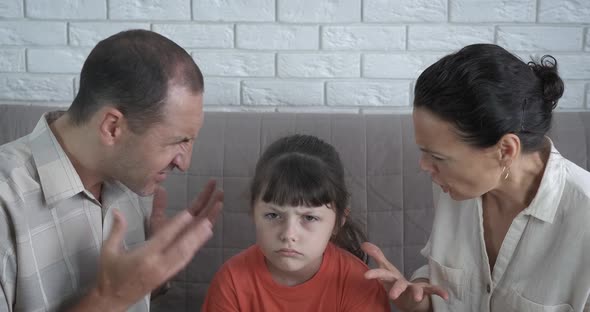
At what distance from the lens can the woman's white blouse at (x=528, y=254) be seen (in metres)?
1.34

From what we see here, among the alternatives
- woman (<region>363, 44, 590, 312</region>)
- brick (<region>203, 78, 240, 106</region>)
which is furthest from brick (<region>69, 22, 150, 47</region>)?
woman (<region>363, 44, 590, 312</region>)

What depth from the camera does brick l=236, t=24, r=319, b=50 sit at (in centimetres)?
202

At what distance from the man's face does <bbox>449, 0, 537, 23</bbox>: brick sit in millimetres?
1012

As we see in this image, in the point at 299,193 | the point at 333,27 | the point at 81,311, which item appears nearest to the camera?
the point at 81,311

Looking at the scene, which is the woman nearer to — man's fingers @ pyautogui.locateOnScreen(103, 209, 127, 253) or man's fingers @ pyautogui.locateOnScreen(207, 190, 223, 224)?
man's fingers @ pyautogui.locateOnScreen(207, 190, 223, 224)

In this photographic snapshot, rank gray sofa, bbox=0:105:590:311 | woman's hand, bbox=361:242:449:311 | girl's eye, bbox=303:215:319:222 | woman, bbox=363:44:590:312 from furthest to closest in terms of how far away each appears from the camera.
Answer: gray sofa, bbox=0:105:590:311 < girl's eye, bbox=303:215:319:222 < woman's hand, bbox=361:242:449:311 < woman, bbox=363:44:590:312

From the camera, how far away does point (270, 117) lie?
1912 millimetres

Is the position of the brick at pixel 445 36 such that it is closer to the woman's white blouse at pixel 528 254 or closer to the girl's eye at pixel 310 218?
the woman's white blouse at pixel 528 254

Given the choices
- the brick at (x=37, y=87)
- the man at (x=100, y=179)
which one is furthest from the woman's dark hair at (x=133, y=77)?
the brick at (x=37, y=87)

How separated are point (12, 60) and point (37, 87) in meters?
0.12

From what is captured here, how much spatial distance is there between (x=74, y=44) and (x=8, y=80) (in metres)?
0.26

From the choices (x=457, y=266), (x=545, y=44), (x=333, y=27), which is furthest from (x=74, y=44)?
(x=545, y=44)

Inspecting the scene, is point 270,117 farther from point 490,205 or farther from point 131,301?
point 131,301

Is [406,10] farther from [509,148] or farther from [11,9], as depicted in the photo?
[11,9]
